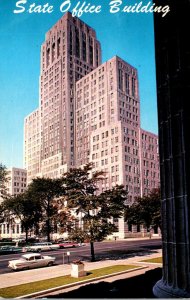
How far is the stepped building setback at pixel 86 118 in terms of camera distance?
330ft

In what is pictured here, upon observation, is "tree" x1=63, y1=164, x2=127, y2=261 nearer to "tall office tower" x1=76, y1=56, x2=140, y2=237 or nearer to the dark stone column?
the dark stone column

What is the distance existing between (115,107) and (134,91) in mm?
13637

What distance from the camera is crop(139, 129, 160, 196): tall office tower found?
340 ft

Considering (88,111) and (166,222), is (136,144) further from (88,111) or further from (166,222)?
(166,222)

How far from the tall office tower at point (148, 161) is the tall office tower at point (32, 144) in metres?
58.8

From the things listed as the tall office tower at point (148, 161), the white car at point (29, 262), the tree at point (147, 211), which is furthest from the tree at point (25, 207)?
the tall office tower at point (148, 161)

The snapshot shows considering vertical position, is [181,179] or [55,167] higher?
[55,167]

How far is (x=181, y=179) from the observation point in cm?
1289

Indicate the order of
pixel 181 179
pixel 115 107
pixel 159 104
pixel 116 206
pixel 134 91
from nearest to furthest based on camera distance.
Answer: pixel 181 179, pixel 159 104, pixel 116 206, pixel 115 107, pixel 134 91

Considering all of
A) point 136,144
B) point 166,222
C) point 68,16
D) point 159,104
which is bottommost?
point 166,222

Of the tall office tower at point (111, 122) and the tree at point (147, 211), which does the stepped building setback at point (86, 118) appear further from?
the tree at point (147, 211)

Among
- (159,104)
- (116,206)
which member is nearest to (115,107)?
(116,206)

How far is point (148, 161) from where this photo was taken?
4198 inches

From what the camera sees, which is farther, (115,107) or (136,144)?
(115,107)
